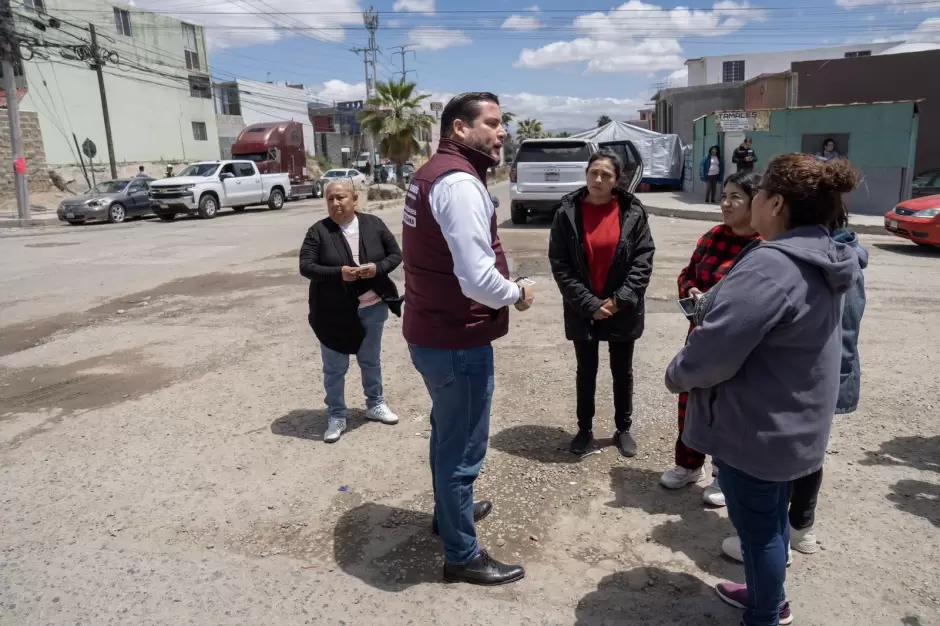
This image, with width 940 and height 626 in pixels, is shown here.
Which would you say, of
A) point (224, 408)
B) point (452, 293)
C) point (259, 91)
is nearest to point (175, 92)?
point (259, 91)

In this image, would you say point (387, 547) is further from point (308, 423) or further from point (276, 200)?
point (276, 200)

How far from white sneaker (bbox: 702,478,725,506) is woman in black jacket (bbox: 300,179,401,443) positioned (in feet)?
6.79

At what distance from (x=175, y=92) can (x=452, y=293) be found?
129 feet

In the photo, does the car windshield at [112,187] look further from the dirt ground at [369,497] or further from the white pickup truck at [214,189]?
the dirt ground at [369,497]

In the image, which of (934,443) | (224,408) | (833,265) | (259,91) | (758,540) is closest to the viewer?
(833,265)

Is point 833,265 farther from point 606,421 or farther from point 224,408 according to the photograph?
point 224,408

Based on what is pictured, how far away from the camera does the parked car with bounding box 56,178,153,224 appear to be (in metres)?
20.9

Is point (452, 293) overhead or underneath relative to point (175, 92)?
underneath

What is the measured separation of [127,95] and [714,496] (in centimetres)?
3683

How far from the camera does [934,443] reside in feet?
13.6

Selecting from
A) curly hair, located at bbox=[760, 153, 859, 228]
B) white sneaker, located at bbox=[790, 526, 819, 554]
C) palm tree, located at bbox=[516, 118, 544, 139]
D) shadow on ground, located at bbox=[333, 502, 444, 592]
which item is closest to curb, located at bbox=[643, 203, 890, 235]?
white sneaker, located at bbox=[790, 526, 819, 554]

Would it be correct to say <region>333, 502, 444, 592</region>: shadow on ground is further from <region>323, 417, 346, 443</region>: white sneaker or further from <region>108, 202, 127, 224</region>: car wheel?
<region>108, 202, 127, 224</region>: car wheel

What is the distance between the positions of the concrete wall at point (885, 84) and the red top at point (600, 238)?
75.5 ft

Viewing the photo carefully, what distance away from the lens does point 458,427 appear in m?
Answer: 2.79
